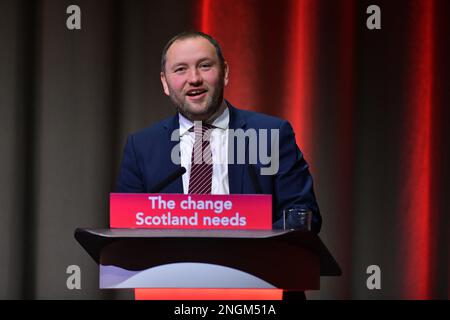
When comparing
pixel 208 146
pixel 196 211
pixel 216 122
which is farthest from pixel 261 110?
pixel 196 211

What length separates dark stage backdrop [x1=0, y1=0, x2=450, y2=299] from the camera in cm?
307

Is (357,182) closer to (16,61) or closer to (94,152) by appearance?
(94,152)

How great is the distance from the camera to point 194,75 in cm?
196

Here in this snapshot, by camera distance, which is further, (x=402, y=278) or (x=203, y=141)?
(x=402, y=278)

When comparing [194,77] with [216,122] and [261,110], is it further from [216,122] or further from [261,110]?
[261,110]

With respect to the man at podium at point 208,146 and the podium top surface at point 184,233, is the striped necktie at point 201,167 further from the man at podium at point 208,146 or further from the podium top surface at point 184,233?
the podium top surface at point 184,233

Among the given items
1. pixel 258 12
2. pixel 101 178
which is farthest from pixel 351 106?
pixel 101 178

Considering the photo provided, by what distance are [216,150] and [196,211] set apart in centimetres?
60

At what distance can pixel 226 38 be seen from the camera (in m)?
3.10

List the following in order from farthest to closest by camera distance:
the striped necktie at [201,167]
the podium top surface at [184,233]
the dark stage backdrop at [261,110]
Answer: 1. the dark stage backdrop at [261,110]
2. the striped necktie at [201,167]
3. the podium top surface at [184,233]

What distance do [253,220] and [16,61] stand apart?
2.00 m

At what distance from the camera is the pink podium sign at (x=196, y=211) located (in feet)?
4.45

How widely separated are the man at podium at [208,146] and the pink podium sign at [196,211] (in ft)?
1.53

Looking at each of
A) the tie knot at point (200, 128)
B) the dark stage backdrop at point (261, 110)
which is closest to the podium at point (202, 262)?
the tie knot at point (200, 128)
